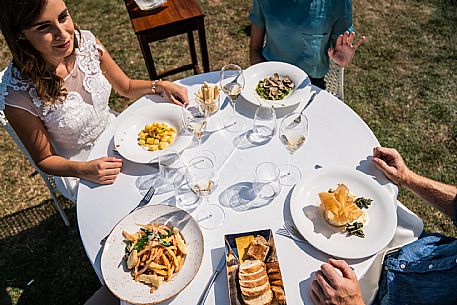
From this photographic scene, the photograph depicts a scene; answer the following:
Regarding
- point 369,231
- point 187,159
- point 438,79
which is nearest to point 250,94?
point 187,159

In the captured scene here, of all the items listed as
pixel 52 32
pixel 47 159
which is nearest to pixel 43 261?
pixel 47 159

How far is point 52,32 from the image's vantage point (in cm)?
219

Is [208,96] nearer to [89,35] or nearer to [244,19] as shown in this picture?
[89,35]

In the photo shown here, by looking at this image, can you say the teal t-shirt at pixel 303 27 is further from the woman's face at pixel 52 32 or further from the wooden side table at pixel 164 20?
the woman's face at pixel 52 32

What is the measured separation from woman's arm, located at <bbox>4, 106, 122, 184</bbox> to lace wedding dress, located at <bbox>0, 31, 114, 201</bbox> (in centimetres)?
6

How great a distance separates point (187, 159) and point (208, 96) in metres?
0.43

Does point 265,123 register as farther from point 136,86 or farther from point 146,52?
point 146,52

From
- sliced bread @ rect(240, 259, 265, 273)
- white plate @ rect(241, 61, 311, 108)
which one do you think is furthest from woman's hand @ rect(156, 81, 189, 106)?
sliced bread @ rect(240, 259, 265, 273)

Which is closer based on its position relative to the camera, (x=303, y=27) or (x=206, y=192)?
(x=206, y=192)

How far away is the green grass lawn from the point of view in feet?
10.5

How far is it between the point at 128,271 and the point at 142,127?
94 centimetres

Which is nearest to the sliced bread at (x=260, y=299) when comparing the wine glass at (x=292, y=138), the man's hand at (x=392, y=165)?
the wine glass at (x=292, y=138)

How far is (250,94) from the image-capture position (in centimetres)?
249

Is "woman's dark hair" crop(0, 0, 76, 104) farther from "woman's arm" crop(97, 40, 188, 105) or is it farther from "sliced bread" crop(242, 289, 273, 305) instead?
"sliced bread" crop(242, 289, 273, 305)
